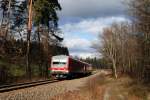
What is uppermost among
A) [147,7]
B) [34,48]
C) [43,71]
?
[147,7]

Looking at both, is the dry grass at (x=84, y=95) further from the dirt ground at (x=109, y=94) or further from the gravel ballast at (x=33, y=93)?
the gravel ballast at (x=33, y=93)

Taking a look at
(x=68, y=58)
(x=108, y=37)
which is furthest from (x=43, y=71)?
(x=108, y=37)

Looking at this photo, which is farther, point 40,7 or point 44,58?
point 44,58

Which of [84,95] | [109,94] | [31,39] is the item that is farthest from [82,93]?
[31,39]

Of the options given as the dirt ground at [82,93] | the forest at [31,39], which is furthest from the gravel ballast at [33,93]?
the forest at [31,39]

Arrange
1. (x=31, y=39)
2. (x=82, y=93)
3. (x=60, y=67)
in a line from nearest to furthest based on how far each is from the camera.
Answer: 1. (x=82, y=93)
2. (x=60, y=67)
3. (x=31, y=39)

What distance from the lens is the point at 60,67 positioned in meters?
43.1

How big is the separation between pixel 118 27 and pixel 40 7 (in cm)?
3472

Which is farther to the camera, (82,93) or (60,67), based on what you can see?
(60,67)

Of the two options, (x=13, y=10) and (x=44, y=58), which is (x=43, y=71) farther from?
(x=13, y=10)

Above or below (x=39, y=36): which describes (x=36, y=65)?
below

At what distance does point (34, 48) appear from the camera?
172ft

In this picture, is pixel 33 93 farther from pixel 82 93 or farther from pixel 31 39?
pixel 31 39

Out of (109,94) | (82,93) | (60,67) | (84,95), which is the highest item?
(109,94)
